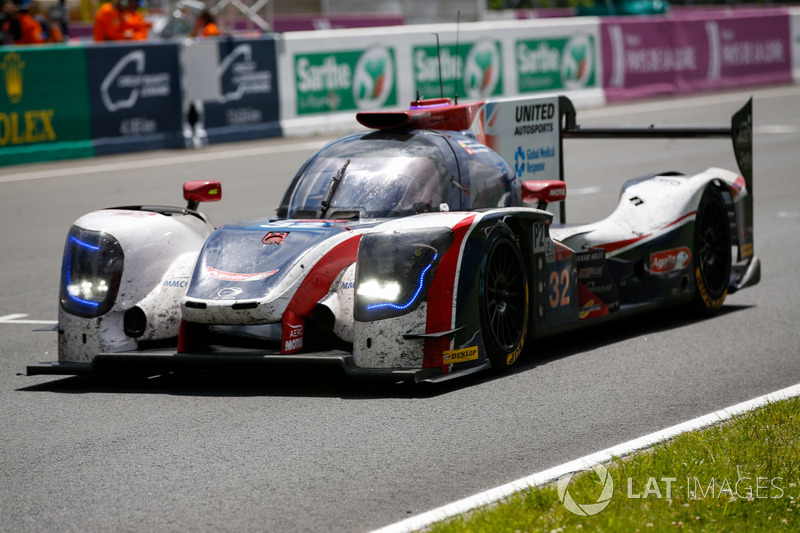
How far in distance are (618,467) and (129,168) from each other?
15.3 metres

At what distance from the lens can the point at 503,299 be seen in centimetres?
706

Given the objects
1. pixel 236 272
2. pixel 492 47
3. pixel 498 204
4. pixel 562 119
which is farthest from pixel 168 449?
pixel 492 47

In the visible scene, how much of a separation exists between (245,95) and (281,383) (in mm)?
16382

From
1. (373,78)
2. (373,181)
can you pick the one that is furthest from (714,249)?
(373,78)

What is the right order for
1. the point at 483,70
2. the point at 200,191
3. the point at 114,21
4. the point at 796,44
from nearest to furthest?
the point at 200,191
the point at 114,21
the point at 483,70
the point at 796,44

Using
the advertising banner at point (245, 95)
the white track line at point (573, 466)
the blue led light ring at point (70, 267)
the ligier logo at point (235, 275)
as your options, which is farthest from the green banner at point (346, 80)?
the white track line at point (573, 466)

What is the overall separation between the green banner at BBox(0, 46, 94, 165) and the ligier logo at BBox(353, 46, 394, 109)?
244 inches

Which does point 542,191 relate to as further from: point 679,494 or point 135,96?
point 135,96

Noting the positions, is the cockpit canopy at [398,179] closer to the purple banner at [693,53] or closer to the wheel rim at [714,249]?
the wheel rim at [714,249]

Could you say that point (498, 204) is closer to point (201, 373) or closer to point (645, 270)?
point (645, 270)

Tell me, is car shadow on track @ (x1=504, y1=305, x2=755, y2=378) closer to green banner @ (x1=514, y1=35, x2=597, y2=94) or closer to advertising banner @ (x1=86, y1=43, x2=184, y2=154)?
advertising banner @ (x1=86, y1=43, x2=184, y2=154)

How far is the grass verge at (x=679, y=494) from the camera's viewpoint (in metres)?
4.44

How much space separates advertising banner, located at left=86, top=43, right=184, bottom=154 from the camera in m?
20.4

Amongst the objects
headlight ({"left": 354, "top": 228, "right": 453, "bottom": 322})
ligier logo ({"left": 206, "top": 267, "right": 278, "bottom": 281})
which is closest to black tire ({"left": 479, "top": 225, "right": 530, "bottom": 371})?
headlight ({"left": 354, "top": 228, "right": 453, "bottom": 322})
